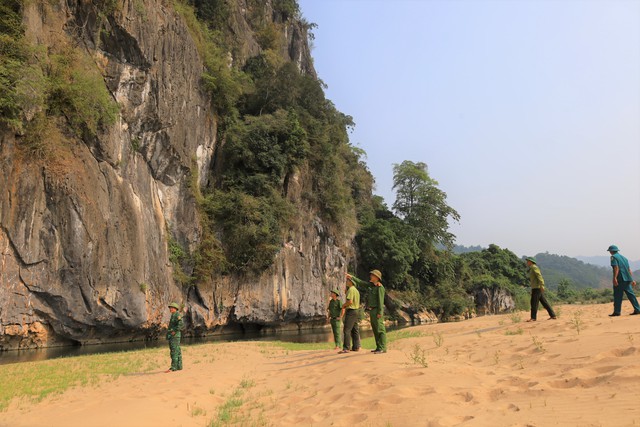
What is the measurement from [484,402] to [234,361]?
8.25 meters

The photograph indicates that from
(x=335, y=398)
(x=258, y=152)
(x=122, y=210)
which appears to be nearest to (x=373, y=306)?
(x=335, y=398)

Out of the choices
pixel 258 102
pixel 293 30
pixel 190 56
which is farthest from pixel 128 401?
pixel 293 30

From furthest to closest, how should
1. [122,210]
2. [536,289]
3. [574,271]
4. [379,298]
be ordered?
[574,271], [122,210], [536,289], [379,298]

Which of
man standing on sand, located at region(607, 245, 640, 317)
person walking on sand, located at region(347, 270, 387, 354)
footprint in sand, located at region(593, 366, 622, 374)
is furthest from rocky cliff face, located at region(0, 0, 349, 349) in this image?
man standing on sand, located at region(607, 245, 640, 317)

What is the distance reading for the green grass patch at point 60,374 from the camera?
7.82m

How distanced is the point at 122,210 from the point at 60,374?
12195 millimetres

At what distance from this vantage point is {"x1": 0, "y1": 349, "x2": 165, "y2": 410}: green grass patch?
7.82 m

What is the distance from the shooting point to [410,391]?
541 centimetres

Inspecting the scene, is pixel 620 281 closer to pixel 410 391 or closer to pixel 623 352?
pixel 623 352

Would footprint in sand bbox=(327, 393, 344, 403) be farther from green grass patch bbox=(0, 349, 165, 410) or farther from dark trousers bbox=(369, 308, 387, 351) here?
green grass patch bbox=(0, 349, 165, 410)

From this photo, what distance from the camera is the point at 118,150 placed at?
21250 millimetres

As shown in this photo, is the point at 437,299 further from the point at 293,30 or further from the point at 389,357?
the point at 389,357

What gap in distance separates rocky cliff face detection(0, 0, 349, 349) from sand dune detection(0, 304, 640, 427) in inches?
433

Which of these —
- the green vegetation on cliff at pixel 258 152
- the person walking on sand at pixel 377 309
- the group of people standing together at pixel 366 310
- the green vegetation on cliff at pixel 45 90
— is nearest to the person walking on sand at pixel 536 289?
the group of people standing together at pixel 366 310
